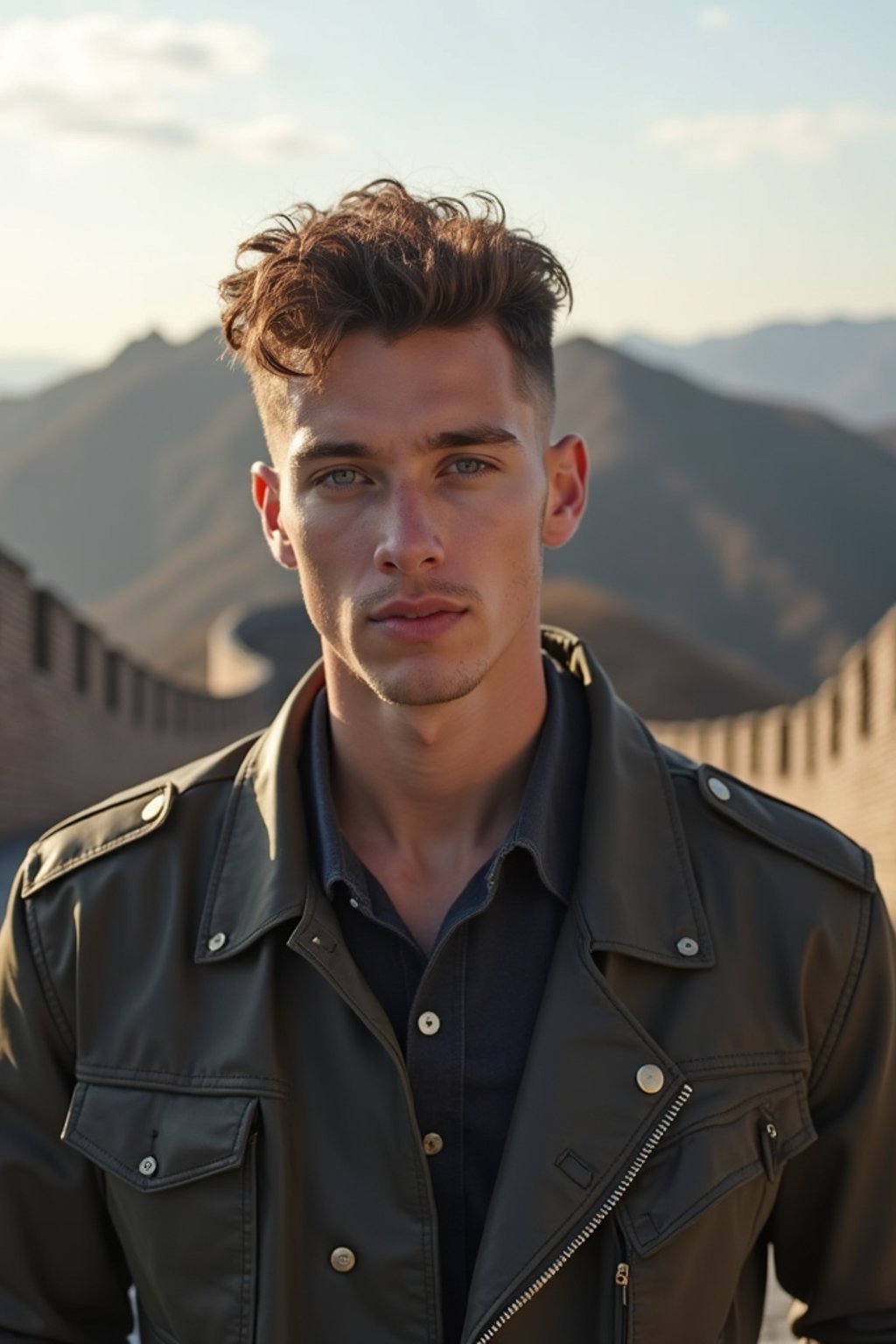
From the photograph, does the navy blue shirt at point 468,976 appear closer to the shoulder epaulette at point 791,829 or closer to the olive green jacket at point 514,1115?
the olive green jacket at point 514,1115

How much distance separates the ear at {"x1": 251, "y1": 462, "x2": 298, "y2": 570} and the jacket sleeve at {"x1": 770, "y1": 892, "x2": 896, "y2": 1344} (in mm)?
922

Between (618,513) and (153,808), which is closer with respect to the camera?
(153,808)

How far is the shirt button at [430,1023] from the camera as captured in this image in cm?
217

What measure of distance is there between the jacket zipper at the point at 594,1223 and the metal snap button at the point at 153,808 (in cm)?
74

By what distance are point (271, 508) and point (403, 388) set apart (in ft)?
1.20

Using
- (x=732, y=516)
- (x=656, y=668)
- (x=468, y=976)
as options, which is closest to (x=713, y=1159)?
(x=468, y=976)

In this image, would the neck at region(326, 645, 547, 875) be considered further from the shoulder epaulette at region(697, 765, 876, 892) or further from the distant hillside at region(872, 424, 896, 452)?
the distant hillside at region(872, 424, 896, 452)

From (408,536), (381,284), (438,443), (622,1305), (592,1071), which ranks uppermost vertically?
(381,284)

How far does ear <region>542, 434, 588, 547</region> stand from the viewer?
249 centimetres

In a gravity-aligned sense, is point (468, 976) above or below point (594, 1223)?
above

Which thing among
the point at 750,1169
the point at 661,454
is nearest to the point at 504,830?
the point at 750,1169

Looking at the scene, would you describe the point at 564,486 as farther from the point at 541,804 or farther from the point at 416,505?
the point at 541,804

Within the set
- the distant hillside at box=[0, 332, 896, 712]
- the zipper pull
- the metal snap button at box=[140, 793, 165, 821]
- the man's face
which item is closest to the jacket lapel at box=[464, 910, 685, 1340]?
the zipper pull

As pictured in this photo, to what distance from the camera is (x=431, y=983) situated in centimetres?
220
